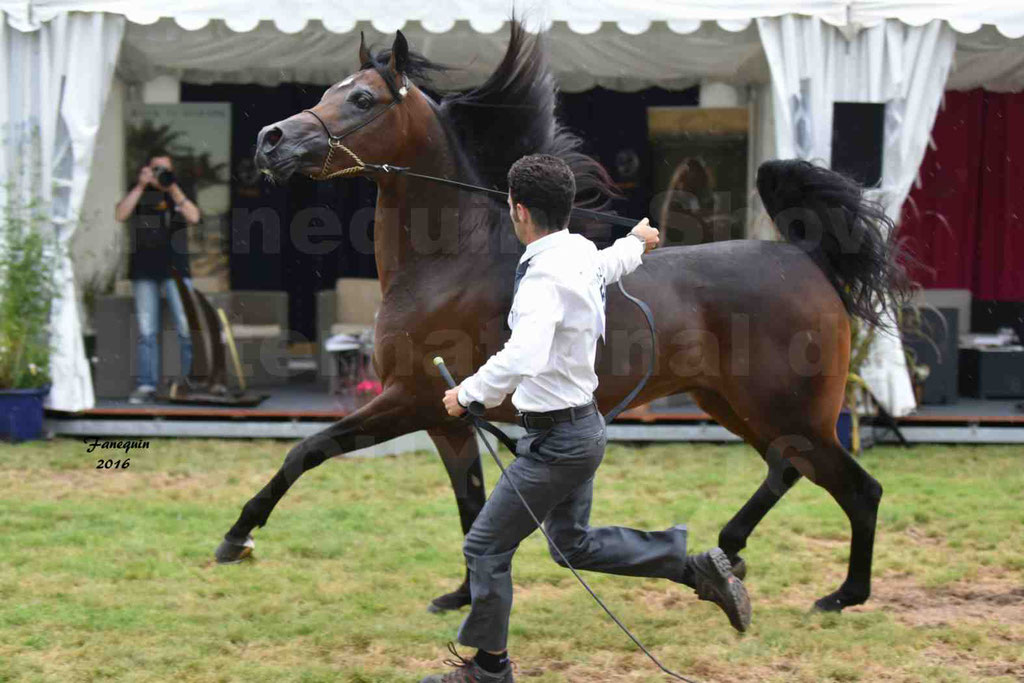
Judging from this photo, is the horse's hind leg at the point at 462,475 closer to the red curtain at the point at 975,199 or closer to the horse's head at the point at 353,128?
the horse's head at the point at 353,128

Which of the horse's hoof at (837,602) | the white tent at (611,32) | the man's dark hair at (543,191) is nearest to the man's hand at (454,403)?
the man's dark hair at (543,191)

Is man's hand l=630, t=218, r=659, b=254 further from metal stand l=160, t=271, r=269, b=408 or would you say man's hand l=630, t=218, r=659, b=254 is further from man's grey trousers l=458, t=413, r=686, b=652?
metal stand l=160, t=271, r=269, b=408

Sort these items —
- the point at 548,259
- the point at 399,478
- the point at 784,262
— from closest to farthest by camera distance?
the point at 548,259, the point at 784,262, the point at 399,478

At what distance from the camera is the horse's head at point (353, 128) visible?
14.3ft

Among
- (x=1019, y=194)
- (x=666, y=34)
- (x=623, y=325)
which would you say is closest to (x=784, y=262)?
(x=623, y=325)

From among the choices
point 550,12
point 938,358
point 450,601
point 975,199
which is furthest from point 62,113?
point 975,199

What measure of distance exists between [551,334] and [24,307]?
5.76m

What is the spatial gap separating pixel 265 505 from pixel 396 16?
13.6ft

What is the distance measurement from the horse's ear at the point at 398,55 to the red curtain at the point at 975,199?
7185mm

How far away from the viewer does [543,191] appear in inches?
137

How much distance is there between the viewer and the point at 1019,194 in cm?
1089

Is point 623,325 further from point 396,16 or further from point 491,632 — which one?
point 396,16

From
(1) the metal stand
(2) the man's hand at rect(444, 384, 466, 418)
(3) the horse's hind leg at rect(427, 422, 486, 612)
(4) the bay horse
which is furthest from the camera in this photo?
(2) the man's hand at rect(444, 384, 466, 418)

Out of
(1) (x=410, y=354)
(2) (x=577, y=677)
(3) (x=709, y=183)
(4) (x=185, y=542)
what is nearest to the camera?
(2) (x=577, y=677)
